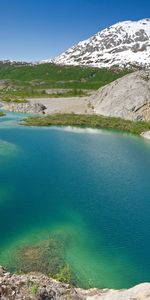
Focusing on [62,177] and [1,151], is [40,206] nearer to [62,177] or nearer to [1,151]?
[62,177]

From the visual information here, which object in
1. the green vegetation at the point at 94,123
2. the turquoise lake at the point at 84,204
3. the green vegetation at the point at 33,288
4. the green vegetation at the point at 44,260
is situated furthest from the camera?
the green vegetation at the point at 94,123

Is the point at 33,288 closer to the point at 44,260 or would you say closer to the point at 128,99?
the point at 44,260

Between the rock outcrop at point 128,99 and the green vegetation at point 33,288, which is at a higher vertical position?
the rock outcrop at point 128,99

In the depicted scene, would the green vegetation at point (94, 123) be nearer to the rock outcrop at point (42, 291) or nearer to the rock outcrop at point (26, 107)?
the rock outcrop at point (26, 107)

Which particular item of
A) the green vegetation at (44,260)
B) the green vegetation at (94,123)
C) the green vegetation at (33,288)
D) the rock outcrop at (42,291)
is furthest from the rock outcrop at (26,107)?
the green vegetation at (33,288)

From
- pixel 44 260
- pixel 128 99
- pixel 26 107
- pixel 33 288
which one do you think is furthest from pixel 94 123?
pixel 33 288

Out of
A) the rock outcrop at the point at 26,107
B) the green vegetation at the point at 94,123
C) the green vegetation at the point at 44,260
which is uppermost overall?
the rock outcrop at the point at 26,107

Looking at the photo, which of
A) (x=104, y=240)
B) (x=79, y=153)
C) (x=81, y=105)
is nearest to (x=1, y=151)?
(x=79, y=153)

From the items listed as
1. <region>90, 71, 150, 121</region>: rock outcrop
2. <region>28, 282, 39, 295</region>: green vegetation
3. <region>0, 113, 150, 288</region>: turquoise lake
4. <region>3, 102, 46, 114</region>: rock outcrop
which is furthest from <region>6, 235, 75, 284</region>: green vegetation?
<region>3, 102, 46, 114</region>: rock outcrop
